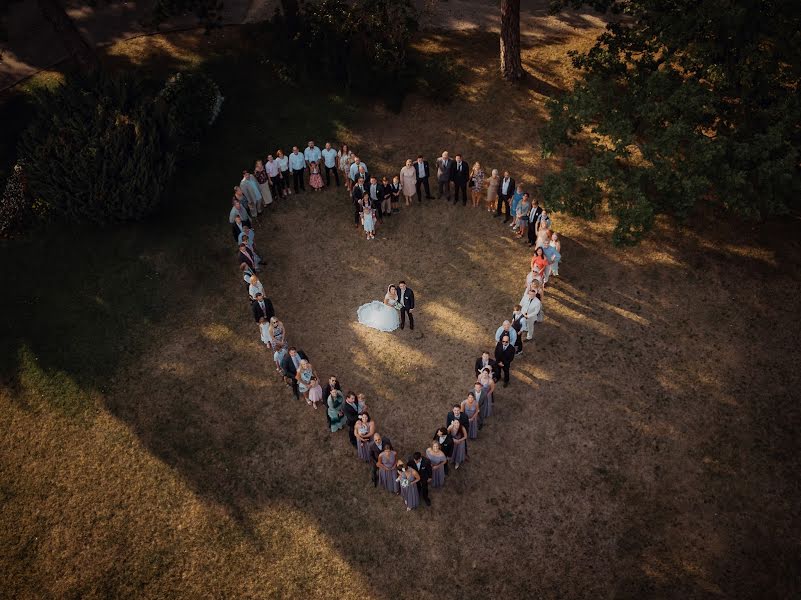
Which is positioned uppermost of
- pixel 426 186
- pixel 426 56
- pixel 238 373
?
pixel 426 56

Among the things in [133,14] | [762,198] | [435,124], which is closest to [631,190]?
[762,198]

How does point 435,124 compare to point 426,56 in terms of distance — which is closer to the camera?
point 435,124

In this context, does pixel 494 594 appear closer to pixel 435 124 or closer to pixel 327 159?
pixel 327 159

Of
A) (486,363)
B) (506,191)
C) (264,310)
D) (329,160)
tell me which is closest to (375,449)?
(486,363)

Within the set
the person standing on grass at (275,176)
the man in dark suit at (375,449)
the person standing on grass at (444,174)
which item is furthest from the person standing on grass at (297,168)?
the man in dark suit at (375,449)

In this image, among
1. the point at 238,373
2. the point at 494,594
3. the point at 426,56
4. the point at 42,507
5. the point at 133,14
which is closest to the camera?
the point at 494,594

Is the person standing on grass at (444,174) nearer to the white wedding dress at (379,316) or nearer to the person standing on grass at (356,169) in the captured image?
the person standing on grass at (356,169)

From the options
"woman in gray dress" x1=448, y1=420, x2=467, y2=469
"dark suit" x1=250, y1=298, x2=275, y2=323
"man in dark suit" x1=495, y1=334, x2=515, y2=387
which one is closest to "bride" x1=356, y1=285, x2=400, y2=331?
"dark suit" x1=250, y1=298, x2=275, y2=323

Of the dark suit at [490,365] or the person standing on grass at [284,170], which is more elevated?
the person standing on grass at [284,170]
